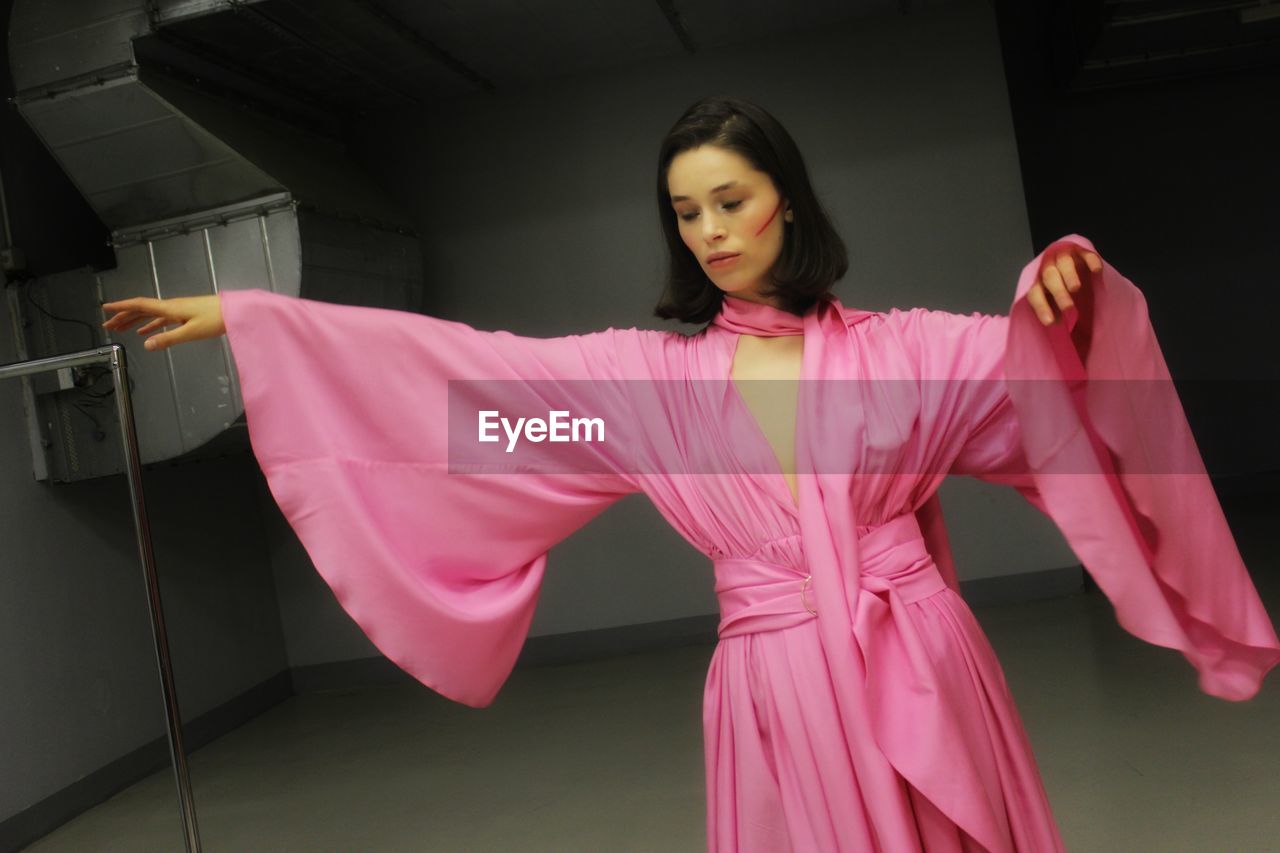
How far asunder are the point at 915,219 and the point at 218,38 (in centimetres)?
274

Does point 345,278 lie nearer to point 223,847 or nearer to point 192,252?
point 192,252

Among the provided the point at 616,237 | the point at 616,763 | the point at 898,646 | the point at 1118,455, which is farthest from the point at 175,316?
the point at 616,237

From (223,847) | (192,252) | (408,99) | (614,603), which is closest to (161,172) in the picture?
(192,252)

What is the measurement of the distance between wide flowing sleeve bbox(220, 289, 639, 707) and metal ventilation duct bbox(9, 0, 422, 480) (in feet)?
7.48

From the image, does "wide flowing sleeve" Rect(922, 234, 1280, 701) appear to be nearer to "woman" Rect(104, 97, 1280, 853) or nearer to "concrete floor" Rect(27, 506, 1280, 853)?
"woman" Rect(104, 97, 1280, 853)

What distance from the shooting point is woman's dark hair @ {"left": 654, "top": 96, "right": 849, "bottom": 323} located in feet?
4.75

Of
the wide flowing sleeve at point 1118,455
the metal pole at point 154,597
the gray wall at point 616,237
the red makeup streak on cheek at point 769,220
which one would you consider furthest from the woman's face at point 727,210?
the gray wall at point 616,237

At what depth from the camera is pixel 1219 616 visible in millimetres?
1388

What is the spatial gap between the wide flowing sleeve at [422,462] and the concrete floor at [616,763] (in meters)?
1.46

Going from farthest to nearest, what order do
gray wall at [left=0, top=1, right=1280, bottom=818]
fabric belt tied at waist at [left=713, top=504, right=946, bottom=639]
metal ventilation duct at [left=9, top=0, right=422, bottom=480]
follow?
1. gray wall at [left=0, top=1, right=1280, bottom=818]
2. metal ventilation duct at [left=9, top=0, right=422, bottom=480]
3. fabric belt tied at waist at [left=713, top=504, right=946, bottom=639]

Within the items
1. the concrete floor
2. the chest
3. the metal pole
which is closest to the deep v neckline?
the chest

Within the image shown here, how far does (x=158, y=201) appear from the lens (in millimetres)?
3717

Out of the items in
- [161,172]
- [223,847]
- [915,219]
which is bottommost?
[223,847]

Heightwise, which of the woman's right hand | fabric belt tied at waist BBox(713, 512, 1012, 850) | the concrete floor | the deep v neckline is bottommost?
the concrete floor
